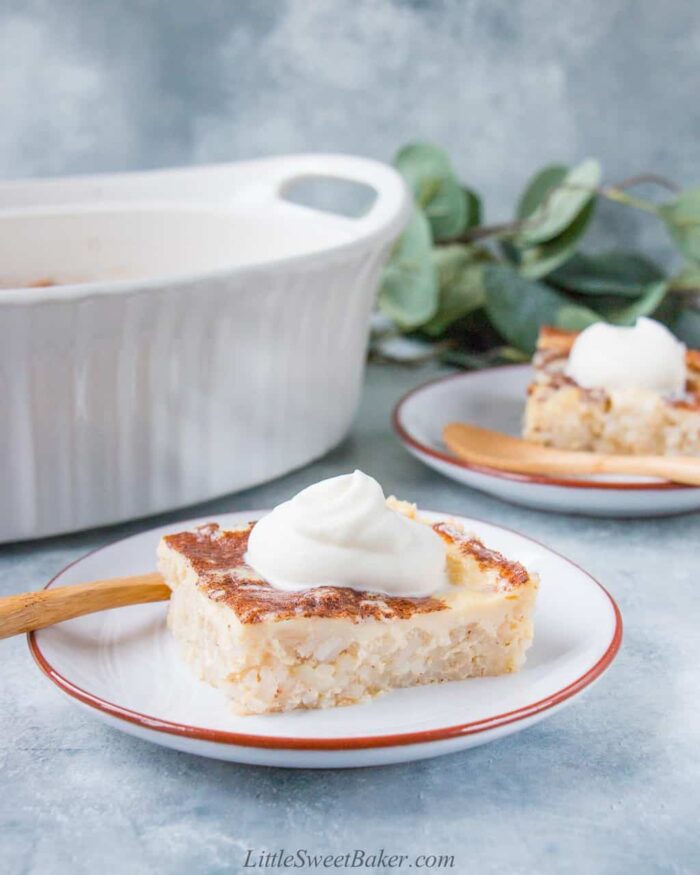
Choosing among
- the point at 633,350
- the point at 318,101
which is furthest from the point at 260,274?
the point at 318,101

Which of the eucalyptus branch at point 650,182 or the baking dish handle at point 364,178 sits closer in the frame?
the baking dish handle at point 364,178

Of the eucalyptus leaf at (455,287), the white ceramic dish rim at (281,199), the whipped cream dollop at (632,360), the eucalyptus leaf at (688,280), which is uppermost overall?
the white ceramic dish rim at (281,199)

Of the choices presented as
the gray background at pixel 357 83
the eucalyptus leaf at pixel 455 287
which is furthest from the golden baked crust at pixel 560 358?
the gray background at pixel 357 83

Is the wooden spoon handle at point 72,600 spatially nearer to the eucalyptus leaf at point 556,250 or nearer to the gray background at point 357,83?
the eucalyptus leaf at point 556,250

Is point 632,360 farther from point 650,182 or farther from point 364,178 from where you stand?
point 650,182

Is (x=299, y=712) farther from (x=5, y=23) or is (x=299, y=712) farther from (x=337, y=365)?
(x=5, y=23)

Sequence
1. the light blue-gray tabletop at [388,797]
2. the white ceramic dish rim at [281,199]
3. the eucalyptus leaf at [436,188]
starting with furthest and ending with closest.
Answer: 1. the eucalyptus leaf at [436,188]
2. the white ceramic dish rim at [281,199]
3. the light blue-gray tabletop at [388,797]

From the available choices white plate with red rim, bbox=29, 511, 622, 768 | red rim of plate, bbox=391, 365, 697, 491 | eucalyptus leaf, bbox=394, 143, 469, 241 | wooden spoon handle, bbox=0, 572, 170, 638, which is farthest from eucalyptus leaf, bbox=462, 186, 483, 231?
wooden spoon handle, bbox=0, 572, 170, 638

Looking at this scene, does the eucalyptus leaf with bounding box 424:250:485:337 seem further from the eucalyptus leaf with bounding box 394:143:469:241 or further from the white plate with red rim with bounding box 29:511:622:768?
the white plate with red rim with bounding box 29:511:622:768

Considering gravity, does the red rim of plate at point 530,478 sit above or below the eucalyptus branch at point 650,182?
below
